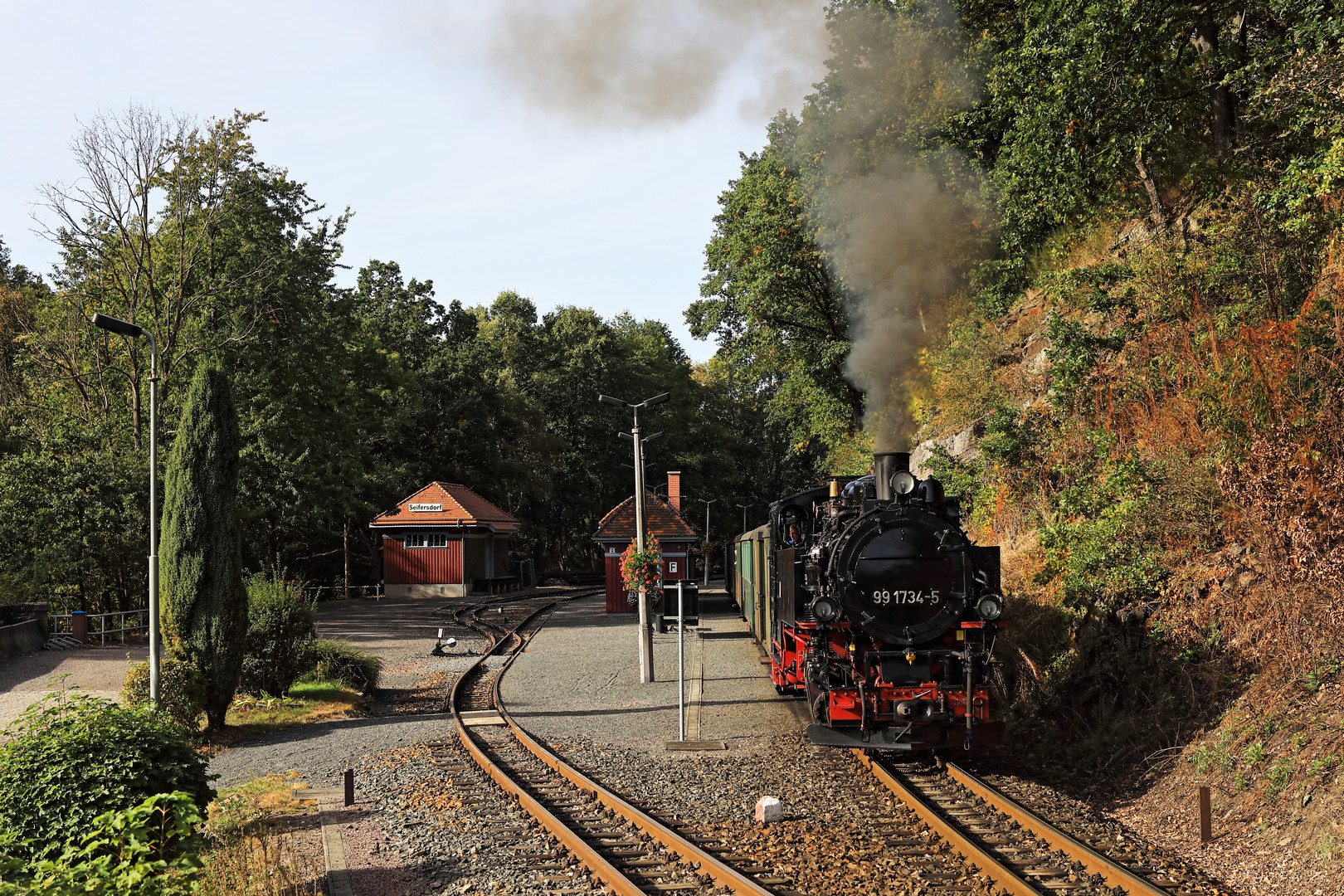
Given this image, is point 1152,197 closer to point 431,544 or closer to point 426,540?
point 431,544

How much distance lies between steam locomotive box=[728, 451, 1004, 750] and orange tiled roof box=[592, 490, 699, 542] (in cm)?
2099

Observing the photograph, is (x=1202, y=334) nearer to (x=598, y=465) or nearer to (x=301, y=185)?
(x=301, y=185)

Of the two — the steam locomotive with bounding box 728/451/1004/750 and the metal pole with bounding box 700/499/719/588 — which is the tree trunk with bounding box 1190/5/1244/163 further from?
the metal pole with bounding box 700/499/719/588

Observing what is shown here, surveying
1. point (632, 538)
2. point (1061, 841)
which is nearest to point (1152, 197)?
point (1061, 841)

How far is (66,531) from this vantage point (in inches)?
977

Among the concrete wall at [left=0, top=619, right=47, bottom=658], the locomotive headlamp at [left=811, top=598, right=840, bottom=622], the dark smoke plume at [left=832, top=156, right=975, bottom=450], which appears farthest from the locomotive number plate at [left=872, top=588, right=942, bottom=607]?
the concrete wall at [left=0, top=619, right=47, bottom=658]

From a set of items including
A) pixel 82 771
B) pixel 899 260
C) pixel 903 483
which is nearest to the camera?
pixel 82 771

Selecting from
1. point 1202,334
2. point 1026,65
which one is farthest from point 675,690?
point 1026,65

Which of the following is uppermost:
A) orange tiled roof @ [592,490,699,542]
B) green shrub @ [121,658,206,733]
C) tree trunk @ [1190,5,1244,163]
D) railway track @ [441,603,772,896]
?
tree trunk @ [1190,5,1244,163]

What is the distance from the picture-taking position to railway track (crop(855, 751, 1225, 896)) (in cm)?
643

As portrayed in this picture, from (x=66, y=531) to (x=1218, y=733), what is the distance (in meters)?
26.1

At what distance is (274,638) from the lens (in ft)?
52.7

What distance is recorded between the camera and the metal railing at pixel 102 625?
24.2 metres

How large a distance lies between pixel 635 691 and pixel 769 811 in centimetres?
810
